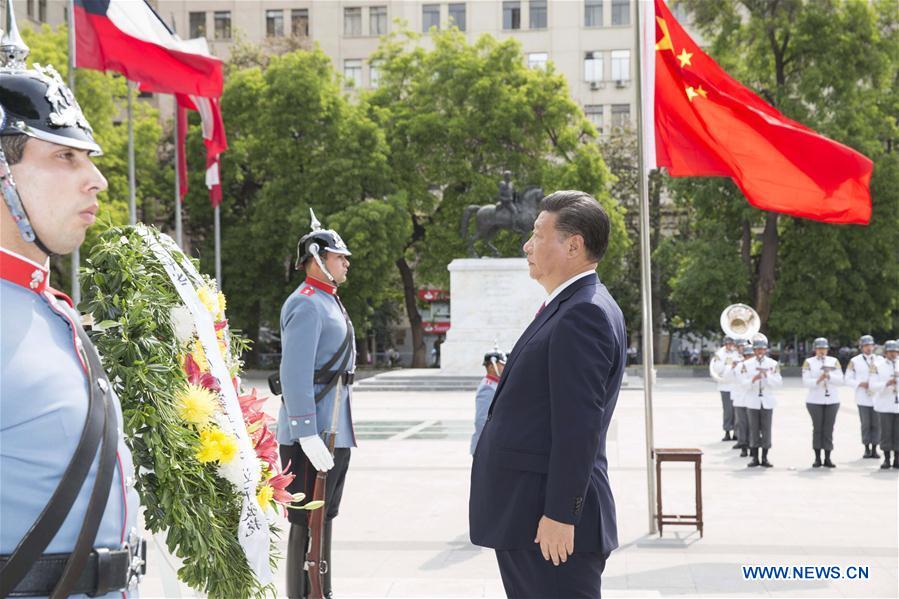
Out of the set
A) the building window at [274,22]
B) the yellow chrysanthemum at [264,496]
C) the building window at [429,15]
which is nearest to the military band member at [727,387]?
the yellow chrysanthemum at [264,496]

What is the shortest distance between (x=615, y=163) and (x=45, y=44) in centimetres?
2576

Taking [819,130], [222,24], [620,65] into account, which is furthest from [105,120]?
[620,65]

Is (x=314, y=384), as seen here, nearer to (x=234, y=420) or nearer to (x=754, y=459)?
(x=234, y=420)

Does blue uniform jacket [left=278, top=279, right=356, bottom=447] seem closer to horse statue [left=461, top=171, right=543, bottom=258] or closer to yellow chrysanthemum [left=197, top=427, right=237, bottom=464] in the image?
yellow chrysanthemum [left=197, top=427, right=237, bottom=464]

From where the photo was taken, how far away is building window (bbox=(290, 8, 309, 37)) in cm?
5462

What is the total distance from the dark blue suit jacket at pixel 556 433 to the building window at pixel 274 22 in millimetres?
54263

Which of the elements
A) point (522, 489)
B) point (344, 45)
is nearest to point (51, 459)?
point (522, 489)

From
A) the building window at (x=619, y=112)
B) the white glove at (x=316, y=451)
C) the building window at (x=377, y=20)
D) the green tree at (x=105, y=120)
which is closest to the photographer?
the white glove at (x=316, y=451)

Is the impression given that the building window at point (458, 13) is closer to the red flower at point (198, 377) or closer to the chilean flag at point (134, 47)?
the chilean flag at point (134, 47)

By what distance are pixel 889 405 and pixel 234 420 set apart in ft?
40.3

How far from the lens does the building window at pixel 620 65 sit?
180 feet

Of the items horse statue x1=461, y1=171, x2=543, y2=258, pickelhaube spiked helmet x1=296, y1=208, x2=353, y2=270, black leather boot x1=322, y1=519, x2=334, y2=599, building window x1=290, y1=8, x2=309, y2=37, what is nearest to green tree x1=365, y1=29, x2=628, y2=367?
horse statue x1=461, y1=171, x2=543, y2=258

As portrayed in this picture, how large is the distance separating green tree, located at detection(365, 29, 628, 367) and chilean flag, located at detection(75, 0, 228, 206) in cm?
2176

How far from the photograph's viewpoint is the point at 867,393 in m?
13.8
